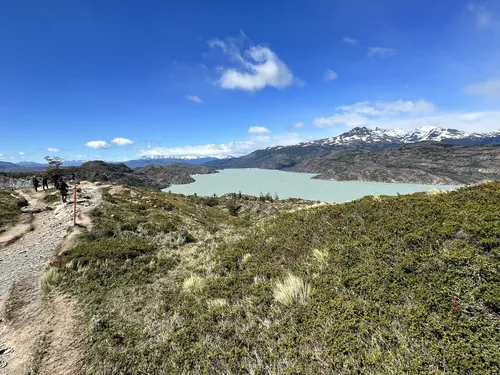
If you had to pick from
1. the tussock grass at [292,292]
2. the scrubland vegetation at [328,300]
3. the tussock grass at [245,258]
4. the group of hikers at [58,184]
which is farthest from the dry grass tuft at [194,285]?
the group of hikers at [58,184]

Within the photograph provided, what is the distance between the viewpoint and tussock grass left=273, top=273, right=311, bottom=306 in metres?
6.87

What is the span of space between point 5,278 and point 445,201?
20.7 metres

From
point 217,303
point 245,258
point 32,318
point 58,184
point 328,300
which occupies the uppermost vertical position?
point 58,184

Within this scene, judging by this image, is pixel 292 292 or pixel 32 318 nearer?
pixel 292 292

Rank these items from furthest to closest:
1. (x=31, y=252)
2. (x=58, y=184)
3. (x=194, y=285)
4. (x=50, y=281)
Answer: (x=58, y=184) < (x=31, y=252) < (x=50, y=281) < (x=194, y=285)

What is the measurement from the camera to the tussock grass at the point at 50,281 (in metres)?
10.4

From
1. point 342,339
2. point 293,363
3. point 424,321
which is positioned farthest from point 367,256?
point 293,363

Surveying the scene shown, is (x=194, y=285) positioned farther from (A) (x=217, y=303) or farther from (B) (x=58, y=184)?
(B) (x=58, y=184)

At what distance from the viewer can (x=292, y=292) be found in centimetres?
704

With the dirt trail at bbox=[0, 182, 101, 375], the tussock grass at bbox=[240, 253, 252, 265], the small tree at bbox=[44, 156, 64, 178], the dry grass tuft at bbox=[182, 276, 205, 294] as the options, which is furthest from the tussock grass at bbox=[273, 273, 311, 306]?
the small tree at bbox=[44, 156, 64, 178]

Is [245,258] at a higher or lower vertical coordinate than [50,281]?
higher

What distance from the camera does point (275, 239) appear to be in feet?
38.9

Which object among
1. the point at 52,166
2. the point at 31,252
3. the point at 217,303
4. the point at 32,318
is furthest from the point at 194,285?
the point at 52,166

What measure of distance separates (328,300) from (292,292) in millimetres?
1093
